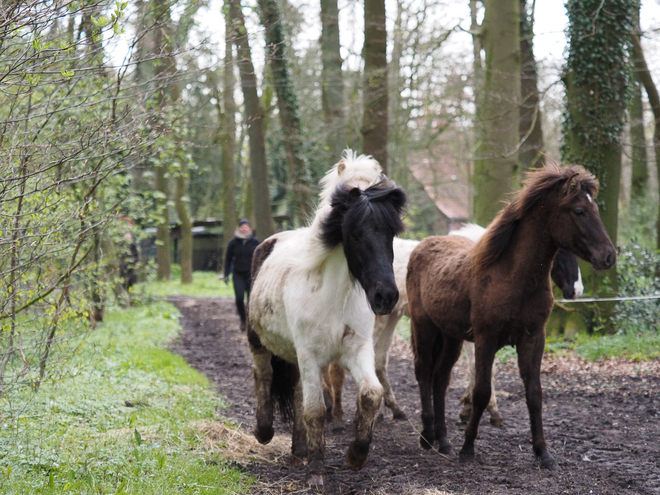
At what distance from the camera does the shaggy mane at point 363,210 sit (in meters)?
4.57

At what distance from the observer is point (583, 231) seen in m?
5.00

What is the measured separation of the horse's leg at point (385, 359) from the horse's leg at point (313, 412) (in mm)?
2399

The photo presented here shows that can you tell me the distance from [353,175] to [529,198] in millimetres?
1457

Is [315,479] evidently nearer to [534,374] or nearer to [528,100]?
[534,374]

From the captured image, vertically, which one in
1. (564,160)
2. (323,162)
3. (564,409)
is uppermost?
(323,162)

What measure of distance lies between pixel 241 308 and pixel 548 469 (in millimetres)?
9247

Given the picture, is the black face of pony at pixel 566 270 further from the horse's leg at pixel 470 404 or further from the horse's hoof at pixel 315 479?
the horse's hoof at pixel 315 479

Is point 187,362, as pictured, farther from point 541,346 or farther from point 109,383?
point 541,346

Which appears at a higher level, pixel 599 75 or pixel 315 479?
pixel 599 75

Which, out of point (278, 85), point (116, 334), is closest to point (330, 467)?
point (116, 334)

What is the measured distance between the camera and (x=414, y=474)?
5.03m

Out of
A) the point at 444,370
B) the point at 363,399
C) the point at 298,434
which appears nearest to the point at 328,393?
the point at 298,434

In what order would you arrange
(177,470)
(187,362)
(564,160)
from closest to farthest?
1. (177,470)
2. (187,362)
3. (564,160)

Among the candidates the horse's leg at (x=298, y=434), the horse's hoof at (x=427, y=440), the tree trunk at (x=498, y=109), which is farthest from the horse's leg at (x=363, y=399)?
the tree trunk at (x=498, y=109)
